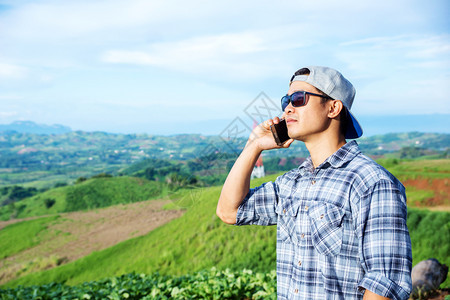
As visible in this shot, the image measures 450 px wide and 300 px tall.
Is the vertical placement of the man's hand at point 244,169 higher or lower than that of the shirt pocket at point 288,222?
higher

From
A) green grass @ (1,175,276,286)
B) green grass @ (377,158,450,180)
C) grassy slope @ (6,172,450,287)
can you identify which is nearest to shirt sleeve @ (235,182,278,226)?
grassy slope @ (6,172,450,287)

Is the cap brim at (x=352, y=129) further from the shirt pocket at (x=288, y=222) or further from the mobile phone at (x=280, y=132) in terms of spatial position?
the shirt pocket at (x=288, y=222)

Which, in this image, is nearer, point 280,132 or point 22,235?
point 280,132

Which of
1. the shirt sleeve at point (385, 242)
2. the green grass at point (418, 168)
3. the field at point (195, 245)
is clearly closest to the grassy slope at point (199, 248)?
the field at point (195, 245)

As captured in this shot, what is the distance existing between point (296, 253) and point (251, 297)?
393cm

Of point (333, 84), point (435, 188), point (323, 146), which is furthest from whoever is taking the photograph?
point (435, 188)

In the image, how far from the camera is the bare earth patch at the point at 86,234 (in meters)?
11.6

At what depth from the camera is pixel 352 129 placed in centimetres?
223

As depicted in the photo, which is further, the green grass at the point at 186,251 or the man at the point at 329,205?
the green grass at the point at 186,251

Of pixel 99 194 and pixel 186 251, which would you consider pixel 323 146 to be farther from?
pixel 99 194

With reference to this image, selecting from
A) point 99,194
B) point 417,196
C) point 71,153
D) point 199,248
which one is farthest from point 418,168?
point 71,153

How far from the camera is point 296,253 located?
2.12 m

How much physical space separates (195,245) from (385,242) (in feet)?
26.0

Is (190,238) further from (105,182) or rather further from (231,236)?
(105,182)
